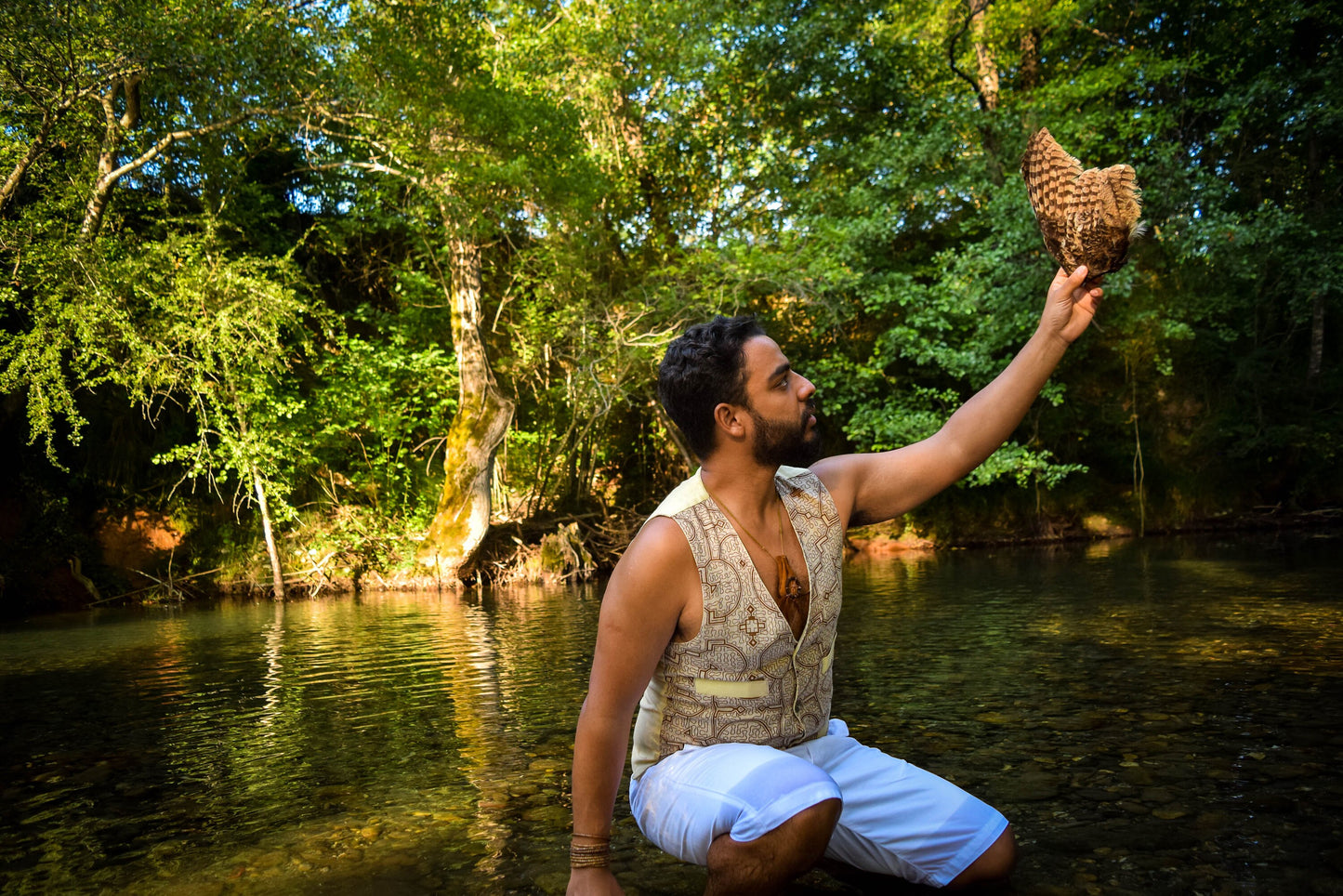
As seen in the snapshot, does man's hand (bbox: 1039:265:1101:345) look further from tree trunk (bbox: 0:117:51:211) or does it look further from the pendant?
tree trunk (bbox: 0:117:51:211)

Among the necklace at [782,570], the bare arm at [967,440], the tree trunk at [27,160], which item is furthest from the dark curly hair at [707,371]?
the tree trunk at [27,160]

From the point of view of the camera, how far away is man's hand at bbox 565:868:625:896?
2.12m

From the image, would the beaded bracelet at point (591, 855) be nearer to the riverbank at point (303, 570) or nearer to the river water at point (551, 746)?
the river water at point (551, 746)

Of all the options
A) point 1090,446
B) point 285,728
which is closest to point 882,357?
point 1090,446

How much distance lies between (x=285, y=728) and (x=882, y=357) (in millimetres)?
13713

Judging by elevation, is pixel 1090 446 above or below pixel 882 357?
below

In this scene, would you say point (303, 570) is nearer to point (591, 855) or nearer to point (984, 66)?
point (591, 855)

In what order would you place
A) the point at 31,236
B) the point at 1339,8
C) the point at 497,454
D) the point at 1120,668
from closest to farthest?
the point at 1120,668
the point at 31,236
the point at 1339,8
the point at 497,454

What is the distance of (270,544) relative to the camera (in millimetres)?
14094

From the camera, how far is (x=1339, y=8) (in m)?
14.1

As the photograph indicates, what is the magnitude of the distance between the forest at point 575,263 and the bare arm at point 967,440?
1157cm

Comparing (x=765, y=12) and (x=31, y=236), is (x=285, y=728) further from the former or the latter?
(x=765, y=12)

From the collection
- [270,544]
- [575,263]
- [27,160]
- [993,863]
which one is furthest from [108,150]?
[993,863]

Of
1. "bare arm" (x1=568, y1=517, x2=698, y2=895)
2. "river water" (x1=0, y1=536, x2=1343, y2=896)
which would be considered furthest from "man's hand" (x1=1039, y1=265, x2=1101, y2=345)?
"river water" (x1=0, y1=536, x2=1343, y2=896)
